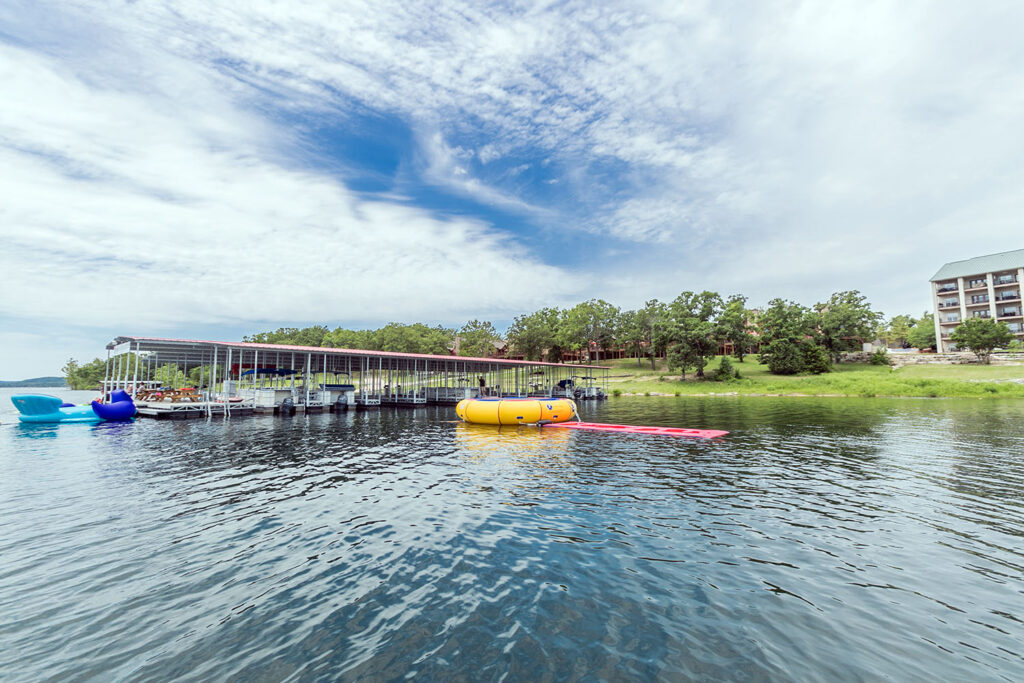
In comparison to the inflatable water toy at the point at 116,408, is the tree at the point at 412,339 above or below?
above

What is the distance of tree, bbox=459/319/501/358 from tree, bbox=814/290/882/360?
65003 mm

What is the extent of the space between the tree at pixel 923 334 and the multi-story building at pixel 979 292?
7168 mm

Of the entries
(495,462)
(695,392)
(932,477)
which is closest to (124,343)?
(495,462)

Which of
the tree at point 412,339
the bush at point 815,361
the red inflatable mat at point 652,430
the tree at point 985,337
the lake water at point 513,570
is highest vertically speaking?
the tree at point 412,339

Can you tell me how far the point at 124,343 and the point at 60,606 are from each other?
3289 centimetres

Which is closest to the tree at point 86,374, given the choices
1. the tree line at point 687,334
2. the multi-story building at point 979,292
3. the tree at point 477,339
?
the tree line at point 687,334

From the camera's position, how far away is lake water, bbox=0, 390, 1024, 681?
4.94 meters

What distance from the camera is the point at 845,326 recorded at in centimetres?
7188

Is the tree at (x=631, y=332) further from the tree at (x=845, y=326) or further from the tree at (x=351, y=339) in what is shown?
the tree at (x=351, y=339)

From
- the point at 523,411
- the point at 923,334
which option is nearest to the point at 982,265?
the point at 923,334

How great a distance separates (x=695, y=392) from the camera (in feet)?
201

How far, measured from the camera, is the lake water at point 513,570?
4.94m

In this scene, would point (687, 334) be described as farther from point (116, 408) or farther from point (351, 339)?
point (351, 339)

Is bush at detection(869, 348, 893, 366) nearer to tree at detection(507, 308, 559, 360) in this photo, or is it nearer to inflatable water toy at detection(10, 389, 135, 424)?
tree at detection(507, 308, 559, 360)
